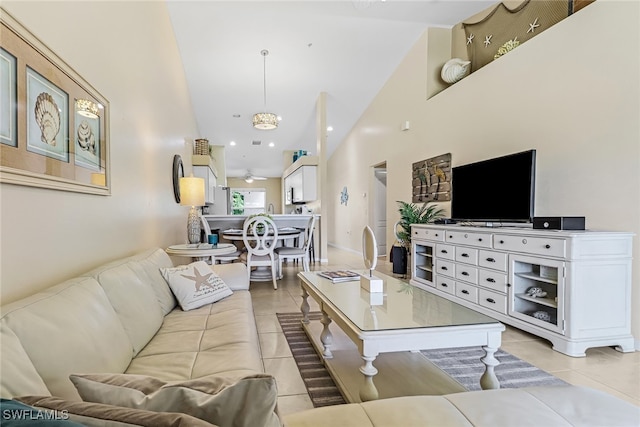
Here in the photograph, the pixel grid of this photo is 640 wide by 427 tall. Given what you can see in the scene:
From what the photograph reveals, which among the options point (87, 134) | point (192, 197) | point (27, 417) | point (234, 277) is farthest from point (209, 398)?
point (192, 197)

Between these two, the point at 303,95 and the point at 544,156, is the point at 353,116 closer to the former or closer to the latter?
the point at 303,95

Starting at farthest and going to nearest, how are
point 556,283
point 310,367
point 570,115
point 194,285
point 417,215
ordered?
point 417,215 → point 570,115 → point 556,283 → point 194,285 → point 310,367

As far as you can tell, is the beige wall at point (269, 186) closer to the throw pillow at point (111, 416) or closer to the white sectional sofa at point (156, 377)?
the white sectional sofa at point (156, 377)

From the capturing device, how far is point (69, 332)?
3.34ft

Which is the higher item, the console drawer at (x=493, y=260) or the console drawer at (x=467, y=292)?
the console drawer at (x=493, y=260)

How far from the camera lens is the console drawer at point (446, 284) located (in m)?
3.66

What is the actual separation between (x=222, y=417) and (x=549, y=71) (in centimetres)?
390

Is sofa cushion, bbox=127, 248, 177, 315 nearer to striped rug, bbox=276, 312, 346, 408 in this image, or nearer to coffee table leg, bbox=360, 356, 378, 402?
striped rug, bbox=276, 312, 346, 408

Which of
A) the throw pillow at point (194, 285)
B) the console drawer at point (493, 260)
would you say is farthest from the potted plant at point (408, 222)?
the throw pillow at point (194, 285)

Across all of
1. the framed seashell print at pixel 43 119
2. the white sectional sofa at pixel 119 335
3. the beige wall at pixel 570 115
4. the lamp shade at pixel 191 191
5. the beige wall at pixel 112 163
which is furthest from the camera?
the lamp shade at pixel 191 191

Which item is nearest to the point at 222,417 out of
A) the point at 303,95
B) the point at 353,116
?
the point at 303,95

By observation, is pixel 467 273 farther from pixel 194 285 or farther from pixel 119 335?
pixel 119 335

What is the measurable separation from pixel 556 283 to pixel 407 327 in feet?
5.56

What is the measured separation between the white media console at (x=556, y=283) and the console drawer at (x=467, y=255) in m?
0.01
